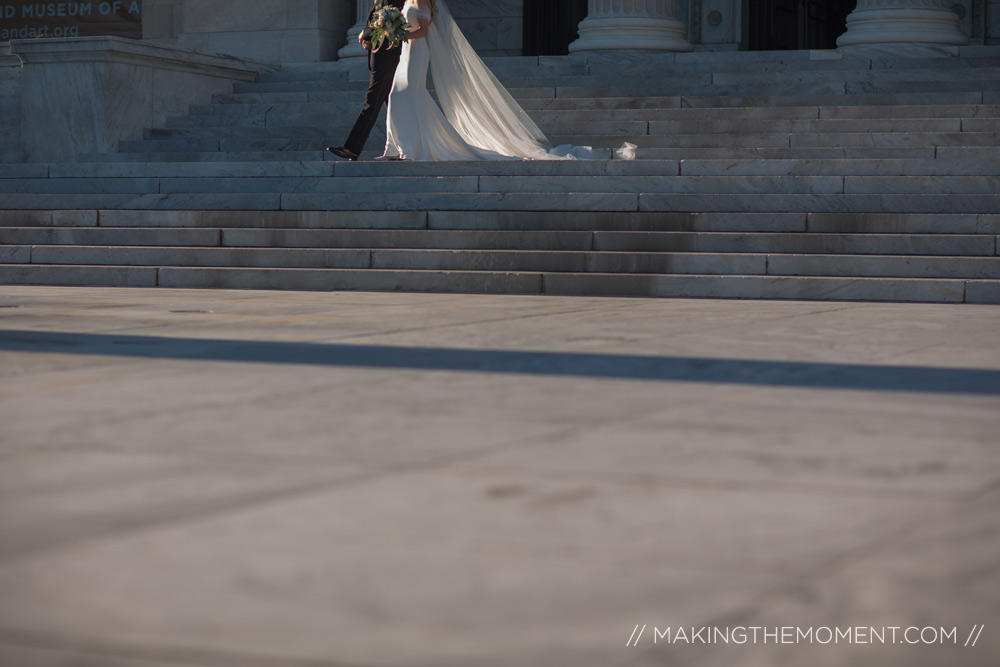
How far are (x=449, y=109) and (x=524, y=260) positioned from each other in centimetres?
469

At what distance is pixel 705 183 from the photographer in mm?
13172

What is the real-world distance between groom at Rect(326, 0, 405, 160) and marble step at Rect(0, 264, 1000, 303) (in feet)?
10.5

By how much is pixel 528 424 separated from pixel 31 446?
57.8 inches

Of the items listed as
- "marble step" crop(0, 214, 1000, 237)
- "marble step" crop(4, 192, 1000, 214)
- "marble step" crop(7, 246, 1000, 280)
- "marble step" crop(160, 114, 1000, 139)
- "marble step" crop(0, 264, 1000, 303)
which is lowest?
"marble step" crop(0, 264, 1000, 303)

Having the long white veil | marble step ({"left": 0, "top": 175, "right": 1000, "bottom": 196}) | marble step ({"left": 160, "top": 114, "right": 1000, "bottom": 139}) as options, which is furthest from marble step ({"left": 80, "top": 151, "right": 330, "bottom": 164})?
marble step ({"left": 0, "top": 175, "right": 1000, "bottom": 196})

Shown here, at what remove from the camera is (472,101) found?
15914mm

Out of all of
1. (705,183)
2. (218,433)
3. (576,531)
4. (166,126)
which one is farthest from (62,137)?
(576,531)

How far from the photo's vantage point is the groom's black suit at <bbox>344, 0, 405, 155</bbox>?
583 inches

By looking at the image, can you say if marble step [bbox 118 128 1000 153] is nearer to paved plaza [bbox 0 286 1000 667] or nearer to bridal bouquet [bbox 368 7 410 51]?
bridal bouquet [bbox 368 7 410 51]

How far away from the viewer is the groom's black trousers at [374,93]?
48.7ft

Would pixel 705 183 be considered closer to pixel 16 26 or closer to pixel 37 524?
pixel 37 524

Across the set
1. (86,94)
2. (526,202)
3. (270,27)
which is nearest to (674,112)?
(526,202)

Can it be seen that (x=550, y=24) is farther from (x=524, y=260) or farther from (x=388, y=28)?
(x=524, y=260)

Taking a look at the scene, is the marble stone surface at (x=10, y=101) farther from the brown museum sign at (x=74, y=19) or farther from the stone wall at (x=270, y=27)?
the brown museum sign at (x=74, y=19)
